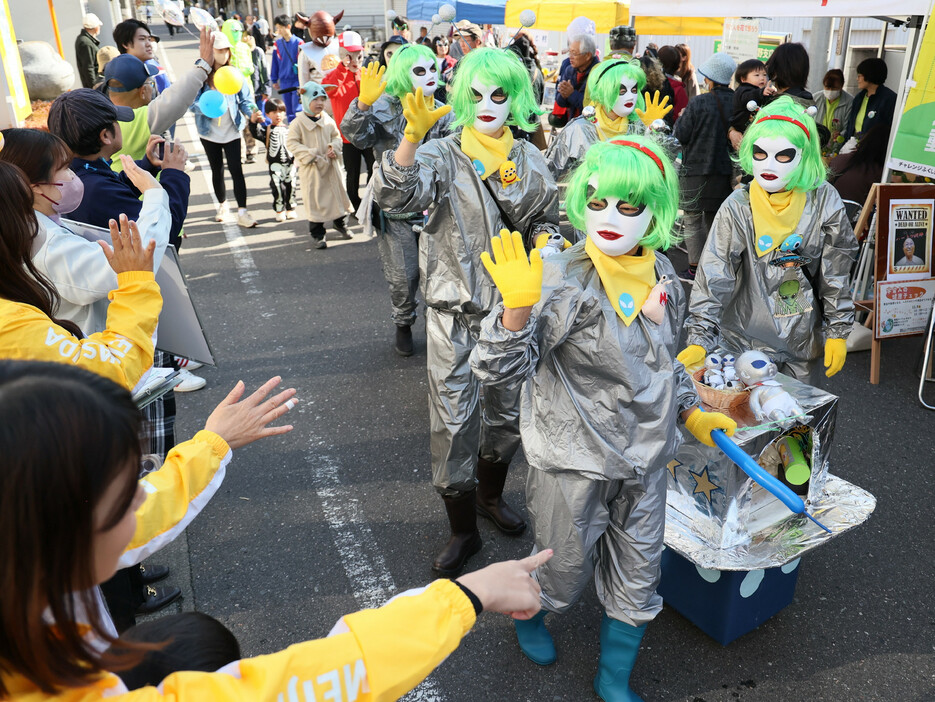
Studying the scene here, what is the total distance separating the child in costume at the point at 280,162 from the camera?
8117 mm

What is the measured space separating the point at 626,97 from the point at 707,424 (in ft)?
10.1

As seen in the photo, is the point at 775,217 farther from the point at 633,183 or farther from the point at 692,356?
the point at 633,183

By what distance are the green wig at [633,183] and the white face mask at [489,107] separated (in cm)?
90

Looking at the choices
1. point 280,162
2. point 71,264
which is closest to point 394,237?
point 71,264

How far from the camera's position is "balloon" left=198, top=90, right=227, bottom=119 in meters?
7.26

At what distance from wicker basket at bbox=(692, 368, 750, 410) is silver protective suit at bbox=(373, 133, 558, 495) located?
0.75 meters

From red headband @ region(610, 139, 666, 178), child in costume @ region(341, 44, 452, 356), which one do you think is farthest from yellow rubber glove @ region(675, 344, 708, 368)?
child in costume @ region(341, 44, 452, 356)

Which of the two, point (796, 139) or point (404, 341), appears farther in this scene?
point (404, 341)

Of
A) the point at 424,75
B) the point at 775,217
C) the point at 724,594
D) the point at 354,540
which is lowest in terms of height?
the point at 354,540

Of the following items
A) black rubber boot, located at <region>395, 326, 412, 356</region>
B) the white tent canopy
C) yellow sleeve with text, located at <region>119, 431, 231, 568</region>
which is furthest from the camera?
black rubber boot, located at <region>395, 326, 412, 356</region>

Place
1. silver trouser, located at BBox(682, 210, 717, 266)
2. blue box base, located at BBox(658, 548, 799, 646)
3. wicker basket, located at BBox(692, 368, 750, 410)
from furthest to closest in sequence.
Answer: silver trouser, located at BBox(682, 210, 717, 266) → wicker basket, located at BBox(692, 368, 750, 410) → blue box base, located at BBox(658, 548, 799, 646)

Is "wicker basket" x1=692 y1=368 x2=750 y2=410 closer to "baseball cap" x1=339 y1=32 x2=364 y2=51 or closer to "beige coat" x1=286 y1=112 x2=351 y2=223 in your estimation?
"beige coat" x1=286 y1=112 x2=351 y2=223

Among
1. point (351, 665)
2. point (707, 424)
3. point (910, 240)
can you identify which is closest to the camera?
point (351, 665)

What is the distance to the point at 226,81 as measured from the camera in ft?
23.9
